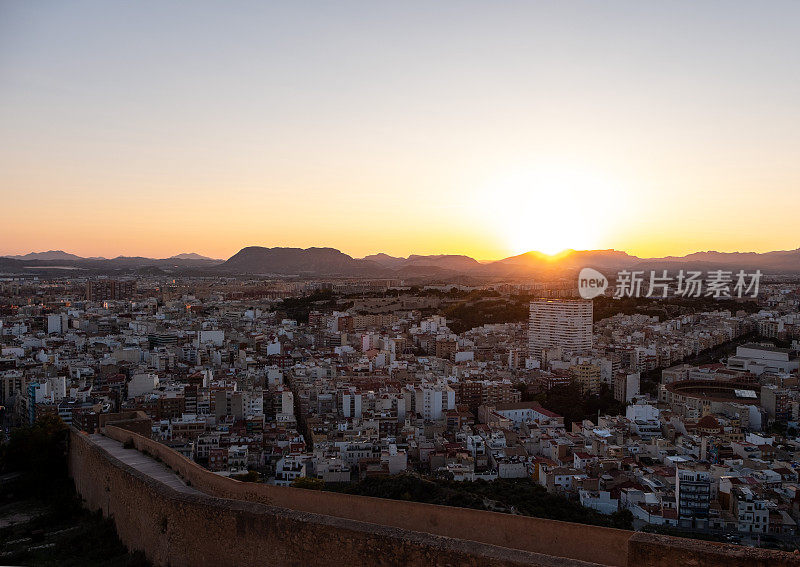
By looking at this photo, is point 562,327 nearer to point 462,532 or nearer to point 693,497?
point 693,497

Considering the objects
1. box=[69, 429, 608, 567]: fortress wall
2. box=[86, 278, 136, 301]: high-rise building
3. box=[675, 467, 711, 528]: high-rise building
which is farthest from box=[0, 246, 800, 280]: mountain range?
box=[69, 429, 608, 567]: fortress wall

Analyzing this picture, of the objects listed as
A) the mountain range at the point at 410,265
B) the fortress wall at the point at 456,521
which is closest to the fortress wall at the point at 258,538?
the fortress wall at the point at 456,521

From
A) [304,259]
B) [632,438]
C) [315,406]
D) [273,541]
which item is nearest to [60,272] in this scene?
[304,259]

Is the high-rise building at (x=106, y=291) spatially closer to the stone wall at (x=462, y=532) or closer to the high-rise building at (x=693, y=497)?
the high-rise building at (x=693, y=497)

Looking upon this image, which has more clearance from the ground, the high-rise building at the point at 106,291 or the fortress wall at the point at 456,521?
the fortress wall at the point at 456,521

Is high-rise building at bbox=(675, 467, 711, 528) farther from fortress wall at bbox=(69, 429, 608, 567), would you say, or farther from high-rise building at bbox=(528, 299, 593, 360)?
high-rise building at bbox=(528, 299, 593, 360)

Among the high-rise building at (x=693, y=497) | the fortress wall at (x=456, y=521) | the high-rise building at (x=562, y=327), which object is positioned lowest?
the high-rise building at (x=693, y=497)
